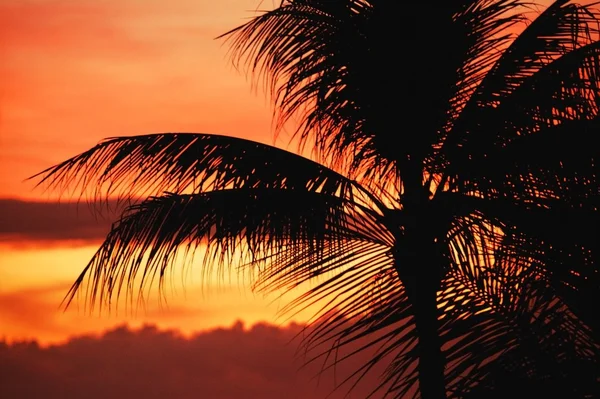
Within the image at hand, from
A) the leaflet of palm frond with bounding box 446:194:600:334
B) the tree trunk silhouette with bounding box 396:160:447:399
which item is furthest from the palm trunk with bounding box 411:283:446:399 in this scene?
the leaflet of palm frond with bounding box 446:194:600:334

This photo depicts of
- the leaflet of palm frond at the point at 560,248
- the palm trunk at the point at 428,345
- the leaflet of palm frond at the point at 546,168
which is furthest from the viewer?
the palm trunk at the point at 428,345

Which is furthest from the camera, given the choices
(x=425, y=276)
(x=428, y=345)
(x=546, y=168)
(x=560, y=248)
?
(x=425, y=276)

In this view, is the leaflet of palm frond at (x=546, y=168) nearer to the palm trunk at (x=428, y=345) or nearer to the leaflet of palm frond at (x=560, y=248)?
the leaflet of palm frond at (x=560, y=248)

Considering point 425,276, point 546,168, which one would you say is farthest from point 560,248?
point 425,276

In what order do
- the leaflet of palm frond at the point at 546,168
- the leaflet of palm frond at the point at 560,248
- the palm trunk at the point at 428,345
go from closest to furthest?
the leaflet of palm frond at the point at 560,248 → the leaflet of palm frond at the point at 546,168 → the palm trunk at the point at 428,345

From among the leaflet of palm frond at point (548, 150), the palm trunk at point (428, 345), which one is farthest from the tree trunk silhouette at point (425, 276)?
the leaflet of palm frond at point (548, 150)

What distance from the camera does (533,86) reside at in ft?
19.4

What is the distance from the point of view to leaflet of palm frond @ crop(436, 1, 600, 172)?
581 cm

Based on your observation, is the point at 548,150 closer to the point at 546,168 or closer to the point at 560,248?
the point at 546,168

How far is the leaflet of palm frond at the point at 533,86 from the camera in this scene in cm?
581

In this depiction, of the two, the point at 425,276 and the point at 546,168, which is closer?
the point at 546,168

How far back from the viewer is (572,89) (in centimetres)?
582

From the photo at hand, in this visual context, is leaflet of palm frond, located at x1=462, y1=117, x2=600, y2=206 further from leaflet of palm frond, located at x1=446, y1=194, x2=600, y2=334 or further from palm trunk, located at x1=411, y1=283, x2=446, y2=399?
palm trunk, located at x1=411, y1=283, x2=446, y2=399

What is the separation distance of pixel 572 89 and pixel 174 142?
285cm
